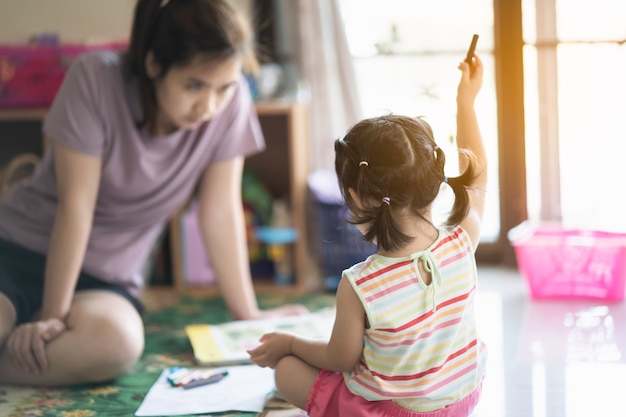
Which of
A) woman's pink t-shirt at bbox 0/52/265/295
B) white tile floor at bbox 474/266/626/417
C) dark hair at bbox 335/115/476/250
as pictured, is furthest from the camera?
woman's pink t-shirt at bbox 0/52/265/295

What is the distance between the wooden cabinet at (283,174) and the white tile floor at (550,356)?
517 mm

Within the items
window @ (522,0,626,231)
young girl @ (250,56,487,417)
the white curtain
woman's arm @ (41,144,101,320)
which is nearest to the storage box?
the white curtain

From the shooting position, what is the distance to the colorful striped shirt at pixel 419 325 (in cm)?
113

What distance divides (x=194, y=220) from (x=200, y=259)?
11 cm

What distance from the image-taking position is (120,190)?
1.68 meters

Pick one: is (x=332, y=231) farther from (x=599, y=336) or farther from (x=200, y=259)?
(x=599, y=336)

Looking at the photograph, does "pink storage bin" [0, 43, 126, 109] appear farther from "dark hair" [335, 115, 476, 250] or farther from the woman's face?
"dark hair" [335, 115, 476, 250]

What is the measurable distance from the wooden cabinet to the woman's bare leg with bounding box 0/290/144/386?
0.80 m

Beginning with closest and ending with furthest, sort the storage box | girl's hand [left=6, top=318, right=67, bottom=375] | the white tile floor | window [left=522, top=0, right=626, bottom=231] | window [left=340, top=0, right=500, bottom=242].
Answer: the white tile floor, girl's hand [left=6, top=318, right=67, bottom=375], the storage box, window [left=522, top=0, right=626, bottom=231], window [left=340, top=0, right=500, bottom=242]

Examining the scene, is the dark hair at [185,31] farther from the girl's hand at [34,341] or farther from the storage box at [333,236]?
the storage box at [333,236]

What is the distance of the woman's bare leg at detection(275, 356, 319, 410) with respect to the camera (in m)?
1.27

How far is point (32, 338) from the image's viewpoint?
1.49m

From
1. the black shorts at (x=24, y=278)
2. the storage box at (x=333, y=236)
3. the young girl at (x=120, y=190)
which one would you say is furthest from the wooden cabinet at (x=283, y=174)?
the black shorts at (x=24, y=278)

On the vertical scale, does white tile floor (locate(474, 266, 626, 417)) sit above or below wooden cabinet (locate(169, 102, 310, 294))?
below
